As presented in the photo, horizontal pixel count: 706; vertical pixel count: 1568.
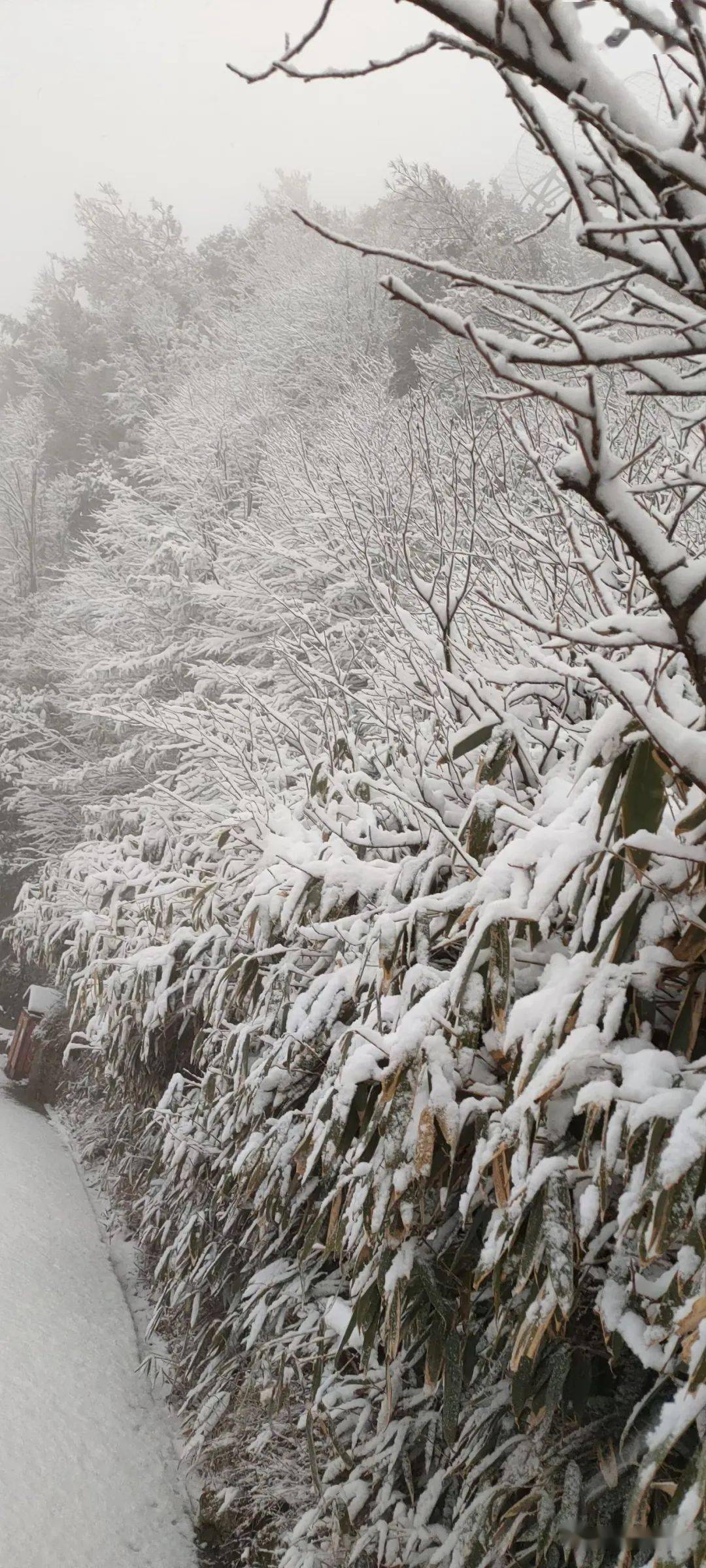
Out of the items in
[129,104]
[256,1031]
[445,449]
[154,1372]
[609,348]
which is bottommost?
[154,1372]

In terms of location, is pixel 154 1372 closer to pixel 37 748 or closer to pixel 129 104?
pixel 37 748

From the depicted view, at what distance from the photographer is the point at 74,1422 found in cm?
409

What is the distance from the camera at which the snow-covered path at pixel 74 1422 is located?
3.46m

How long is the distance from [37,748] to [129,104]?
18041cm

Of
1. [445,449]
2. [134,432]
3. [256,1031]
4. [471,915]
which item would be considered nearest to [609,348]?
[471,915]

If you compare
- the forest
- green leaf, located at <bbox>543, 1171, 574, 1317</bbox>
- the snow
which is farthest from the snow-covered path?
the snow

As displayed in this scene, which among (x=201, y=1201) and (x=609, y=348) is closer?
(x=609, y=348)

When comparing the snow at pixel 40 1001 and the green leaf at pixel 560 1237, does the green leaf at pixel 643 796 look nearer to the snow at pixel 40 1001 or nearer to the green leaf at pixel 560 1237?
the green leaf at pixel 560 1237

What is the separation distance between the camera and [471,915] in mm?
1476

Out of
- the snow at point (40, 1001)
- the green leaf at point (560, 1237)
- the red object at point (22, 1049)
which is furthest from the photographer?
the red object at point (22, 1049)

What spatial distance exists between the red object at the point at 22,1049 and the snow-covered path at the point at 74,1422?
3.80 meters

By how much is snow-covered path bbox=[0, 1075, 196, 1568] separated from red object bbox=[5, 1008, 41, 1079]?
3797 mm

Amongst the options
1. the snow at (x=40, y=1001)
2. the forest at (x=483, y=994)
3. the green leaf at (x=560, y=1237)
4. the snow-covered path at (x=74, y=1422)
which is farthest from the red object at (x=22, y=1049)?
the green leaf at (x=560, y=1237)

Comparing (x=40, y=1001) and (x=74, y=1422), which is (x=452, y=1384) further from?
(x=40, y=1001)
